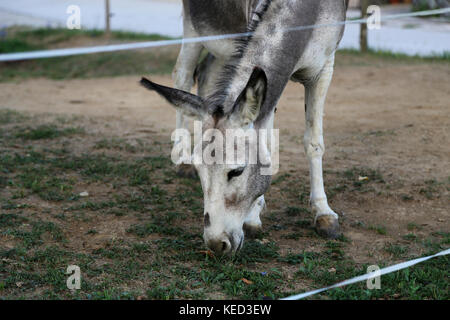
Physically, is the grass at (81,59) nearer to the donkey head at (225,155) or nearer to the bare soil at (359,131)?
the bare soil at (359,131)

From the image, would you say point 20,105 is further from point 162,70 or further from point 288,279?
point 288,279

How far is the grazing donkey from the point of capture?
283 cm

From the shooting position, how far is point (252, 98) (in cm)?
282

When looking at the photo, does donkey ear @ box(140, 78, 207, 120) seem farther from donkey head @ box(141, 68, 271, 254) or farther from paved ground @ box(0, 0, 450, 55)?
paved ground @ box(0, 0, 450, 55)

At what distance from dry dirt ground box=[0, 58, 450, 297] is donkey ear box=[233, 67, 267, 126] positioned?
1094 millimetres

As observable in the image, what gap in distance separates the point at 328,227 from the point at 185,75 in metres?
2.09

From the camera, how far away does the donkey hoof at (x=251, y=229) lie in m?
3.71

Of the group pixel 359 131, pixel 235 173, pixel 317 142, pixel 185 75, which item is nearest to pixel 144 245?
pixel 235 173

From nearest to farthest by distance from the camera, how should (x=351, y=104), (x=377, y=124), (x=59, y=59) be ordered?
1. (x=377, y=124)
2. (x=351, y=104)
3. (x=59, y=59)

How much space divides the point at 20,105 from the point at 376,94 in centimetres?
489

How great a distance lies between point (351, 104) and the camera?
24.0 ft

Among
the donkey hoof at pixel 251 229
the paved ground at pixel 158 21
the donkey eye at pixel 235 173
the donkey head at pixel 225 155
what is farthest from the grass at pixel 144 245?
the paved ground at pixel 158 21

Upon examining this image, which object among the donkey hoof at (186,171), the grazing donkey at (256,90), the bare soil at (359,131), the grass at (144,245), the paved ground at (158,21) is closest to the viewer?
the grazing donkey at (256,90)
